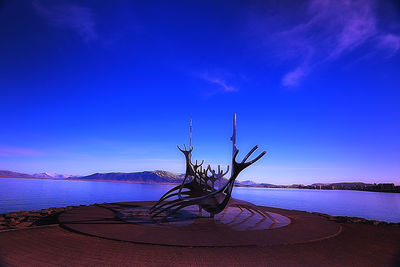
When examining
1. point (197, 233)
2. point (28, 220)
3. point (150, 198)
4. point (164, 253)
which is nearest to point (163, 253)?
point (164, 253)

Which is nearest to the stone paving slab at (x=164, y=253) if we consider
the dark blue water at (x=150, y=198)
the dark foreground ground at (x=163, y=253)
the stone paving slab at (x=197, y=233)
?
the dark foreground ground at (x=163, y=253)

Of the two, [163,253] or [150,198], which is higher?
[163,253]

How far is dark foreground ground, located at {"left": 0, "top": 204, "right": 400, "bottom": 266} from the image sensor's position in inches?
236

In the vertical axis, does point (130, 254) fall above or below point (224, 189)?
below

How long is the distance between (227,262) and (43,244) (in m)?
5.36

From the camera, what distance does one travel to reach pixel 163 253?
6.66m

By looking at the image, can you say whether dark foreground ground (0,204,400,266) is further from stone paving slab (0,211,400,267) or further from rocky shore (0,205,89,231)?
rocky shore (0,205,89,231)

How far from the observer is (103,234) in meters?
8.28

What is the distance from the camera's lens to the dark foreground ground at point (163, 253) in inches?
236

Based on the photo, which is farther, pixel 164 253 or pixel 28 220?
pixel 28 220

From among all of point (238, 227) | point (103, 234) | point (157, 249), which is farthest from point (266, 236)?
point (103, 234)

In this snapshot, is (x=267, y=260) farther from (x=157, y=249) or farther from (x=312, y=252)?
(x=157, y=249)

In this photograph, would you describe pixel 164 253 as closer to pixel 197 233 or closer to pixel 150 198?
pixel 197 233

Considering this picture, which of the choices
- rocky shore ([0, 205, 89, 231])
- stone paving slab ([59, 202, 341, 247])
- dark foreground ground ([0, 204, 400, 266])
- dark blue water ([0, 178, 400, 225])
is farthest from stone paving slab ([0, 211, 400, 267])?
dark blue water ([0, 178, 400, 225])
